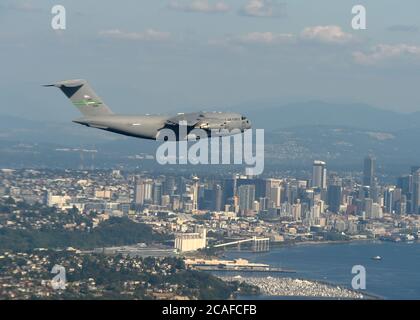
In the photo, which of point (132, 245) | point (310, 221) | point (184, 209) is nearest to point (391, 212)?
point (310, 221)

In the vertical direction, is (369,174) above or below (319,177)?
above

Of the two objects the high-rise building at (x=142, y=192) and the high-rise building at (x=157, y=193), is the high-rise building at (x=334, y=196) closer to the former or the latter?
the high-rise building at (x=157, y=193)

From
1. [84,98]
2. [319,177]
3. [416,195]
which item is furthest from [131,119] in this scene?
[319,177]

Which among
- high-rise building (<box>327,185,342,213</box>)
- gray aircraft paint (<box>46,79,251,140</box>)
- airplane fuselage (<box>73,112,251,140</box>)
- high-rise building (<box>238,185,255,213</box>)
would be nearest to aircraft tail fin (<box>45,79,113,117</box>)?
gray aircraft paint (<box>46,79,251,140</box>)

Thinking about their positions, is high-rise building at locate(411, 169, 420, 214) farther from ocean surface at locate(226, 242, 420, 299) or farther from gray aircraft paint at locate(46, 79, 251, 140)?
gray aircraft paint at locate(46, 79, 251, 140)

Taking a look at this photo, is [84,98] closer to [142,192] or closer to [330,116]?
[142,192]

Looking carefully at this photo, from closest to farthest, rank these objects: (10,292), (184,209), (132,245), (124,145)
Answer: (10,292)
(132,245)
(184,209)
(124,145)

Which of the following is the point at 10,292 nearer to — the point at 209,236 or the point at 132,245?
the point at 132,245
